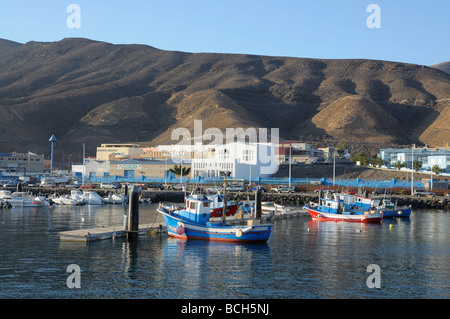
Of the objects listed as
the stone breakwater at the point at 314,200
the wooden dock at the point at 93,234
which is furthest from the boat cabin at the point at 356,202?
the wooden dock at the point at 93,234

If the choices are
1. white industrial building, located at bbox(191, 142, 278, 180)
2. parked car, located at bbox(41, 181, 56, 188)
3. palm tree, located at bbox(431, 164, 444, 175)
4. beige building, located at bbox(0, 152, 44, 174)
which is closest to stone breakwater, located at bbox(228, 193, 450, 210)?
white industrial building, located at bbox(191, 142, 278, 180)

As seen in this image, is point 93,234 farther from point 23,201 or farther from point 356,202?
point 356,202

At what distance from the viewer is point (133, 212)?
50.1 meters

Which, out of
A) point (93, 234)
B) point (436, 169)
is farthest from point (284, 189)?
point (93, 234)

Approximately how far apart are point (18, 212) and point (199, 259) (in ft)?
142

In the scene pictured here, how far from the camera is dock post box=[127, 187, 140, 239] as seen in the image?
49.1 metres

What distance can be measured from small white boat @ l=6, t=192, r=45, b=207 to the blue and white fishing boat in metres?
41.6

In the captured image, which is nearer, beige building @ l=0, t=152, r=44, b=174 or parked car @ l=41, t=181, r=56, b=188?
parked car @ l=41, t=181, r=56, b=188

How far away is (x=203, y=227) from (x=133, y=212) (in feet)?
19.9

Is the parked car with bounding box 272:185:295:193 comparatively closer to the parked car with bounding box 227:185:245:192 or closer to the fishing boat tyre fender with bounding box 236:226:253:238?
the parked car with bounding box 227:185:245:192

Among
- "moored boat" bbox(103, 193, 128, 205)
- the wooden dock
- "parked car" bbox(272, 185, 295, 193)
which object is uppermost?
"parked car" bbox(272, 185, 295, 193)
